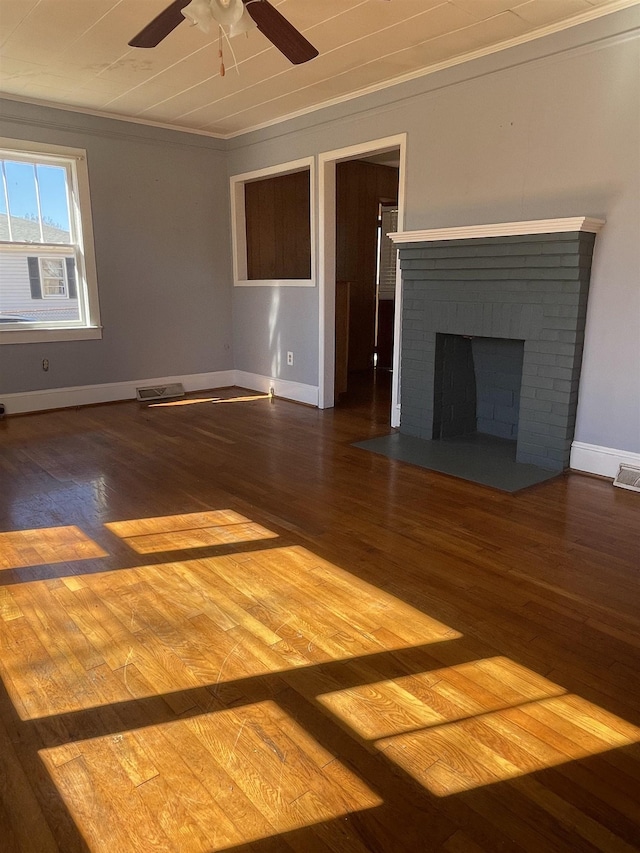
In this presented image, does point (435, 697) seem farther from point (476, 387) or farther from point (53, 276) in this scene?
point (53, 276)

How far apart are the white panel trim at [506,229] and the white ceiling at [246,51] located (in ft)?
3.72

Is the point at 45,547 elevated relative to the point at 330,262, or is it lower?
lower

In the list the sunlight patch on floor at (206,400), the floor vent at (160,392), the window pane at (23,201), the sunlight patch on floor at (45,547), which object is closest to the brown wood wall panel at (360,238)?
the sunlight patch on floor at (206,400)

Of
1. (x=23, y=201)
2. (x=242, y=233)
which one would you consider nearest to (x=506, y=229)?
(x=242, y=233)

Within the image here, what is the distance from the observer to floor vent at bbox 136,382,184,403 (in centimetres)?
613

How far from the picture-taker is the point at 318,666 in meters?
1.93

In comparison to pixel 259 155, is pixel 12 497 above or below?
below

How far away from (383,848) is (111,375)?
535 cm

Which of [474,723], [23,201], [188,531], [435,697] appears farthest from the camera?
[23,201]

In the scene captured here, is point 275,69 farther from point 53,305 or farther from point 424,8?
point 53,305

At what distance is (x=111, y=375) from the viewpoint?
5961 mm

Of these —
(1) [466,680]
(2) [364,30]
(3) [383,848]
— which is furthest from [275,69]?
(3) [383,848]

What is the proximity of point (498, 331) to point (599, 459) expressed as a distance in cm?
104

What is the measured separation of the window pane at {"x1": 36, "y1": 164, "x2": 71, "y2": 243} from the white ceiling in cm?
59
